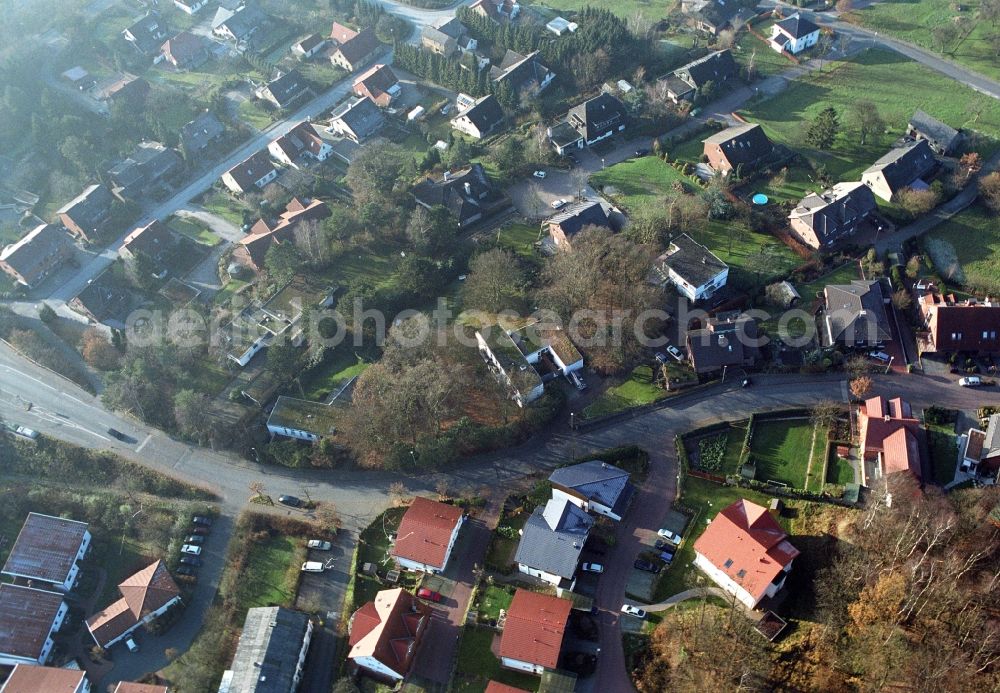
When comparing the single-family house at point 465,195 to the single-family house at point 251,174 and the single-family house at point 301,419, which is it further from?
the single-family house at point 301,419

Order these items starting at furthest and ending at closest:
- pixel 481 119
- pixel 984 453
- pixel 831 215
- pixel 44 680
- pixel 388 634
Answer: pixel 481 119
pixel 831 215
pixel 984 453
pixel 44 680
pixel 388 634

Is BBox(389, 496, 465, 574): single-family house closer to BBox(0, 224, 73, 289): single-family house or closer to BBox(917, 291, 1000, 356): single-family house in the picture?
BBox(917, 291, 1000, 356): single-family house

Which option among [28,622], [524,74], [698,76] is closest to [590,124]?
[524,74]

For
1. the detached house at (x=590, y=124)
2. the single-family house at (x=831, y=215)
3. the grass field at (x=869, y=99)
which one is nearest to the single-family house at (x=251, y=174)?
the detached house at (x=590, y=124)

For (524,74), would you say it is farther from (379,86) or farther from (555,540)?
(555,540)

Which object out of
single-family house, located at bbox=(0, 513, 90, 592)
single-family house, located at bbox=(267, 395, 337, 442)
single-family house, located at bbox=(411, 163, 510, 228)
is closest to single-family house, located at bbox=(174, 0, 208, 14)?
single-family house, located at bbox=(411, 163, 510, 228)

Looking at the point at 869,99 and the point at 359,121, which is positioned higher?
the point at 359,121

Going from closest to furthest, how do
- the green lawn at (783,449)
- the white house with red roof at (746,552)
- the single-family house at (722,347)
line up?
the white house with red roof at (746,552) < the green lawn at (783,449) < the single-family house at (722,347)
